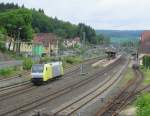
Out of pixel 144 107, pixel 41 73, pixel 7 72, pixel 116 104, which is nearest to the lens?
pixel 144 107

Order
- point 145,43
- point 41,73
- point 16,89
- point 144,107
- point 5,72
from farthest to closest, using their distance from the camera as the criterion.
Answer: point 145,43 → point 5,72 → point 41,73 → point 16,89 → point 144,107

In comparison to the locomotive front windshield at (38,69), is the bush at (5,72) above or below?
below

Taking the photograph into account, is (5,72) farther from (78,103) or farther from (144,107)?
(144,107)

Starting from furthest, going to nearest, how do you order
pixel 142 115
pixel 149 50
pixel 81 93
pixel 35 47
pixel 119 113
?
pixel 149 50 < pixel 35 47 < pixel 81 93 < pixel 119 113 < pixel 142 115

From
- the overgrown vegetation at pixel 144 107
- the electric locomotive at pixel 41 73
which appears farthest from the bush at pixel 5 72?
the overgrown vegetation at pixel 144 107

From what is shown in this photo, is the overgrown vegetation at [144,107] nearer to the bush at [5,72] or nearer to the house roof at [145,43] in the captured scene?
the bush at [5,72]

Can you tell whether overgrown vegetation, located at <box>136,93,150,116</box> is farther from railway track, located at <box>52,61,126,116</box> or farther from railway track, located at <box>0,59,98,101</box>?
railway track, located at <box>0,59,98,101</box>

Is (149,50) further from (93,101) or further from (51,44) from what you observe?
(93,101)

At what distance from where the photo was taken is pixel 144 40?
147 meters

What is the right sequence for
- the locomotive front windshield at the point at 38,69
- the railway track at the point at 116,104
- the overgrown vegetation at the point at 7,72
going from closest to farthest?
the railway track at the point at 116,104 < the locomotive front windshield at the point at 38,69 < the overgrown vegetation at the point at 7,72

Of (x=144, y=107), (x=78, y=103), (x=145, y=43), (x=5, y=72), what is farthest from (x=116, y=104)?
(x=145, y=43)

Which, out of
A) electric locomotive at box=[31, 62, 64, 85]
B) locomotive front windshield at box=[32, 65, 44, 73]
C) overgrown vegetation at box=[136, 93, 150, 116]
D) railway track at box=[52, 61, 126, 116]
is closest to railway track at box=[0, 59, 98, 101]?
electric locomotive at box=[31, 62, 64, 85]

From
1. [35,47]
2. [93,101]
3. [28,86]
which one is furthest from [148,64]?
[93,101]

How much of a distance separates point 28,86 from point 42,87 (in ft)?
5.54
